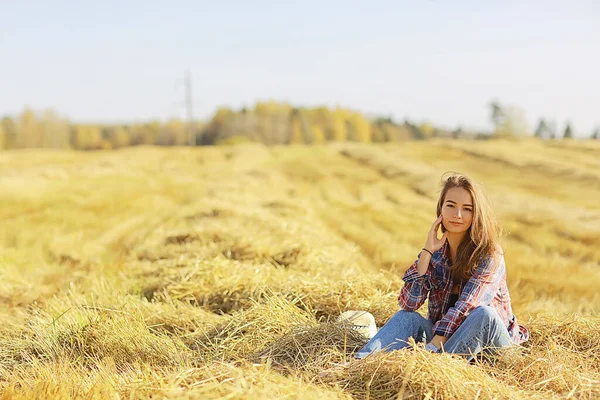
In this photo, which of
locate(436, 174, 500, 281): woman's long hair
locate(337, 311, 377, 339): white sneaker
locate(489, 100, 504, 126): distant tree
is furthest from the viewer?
locate(489, 100, 504, 126): distant tree

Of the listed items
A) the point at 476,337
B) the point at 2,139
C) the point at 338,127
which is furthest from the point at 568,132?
the point at 2,139

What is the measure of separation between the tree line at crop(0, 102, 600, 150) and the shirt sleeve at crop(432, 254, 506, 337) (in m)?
44.7

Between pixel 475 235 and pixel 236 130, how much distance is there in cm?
5247

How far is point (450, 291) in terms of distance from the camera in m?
3.35

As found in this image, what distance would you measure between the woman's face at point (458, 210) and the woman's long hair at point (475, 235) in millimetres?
25

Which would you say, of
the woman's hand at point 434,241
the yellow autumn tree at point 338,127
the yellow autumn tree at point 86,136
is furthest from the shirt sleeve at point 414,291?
the yellow autumn tree at point 86,136

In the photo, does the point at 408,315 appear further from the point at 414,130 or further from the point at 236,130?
the point at 414,130

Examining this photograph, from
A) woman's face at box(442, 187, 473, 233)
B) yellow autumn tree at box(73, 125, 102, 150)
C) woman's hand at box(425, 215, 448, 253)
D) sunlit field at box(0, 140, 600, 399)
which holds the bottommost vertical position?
yellow autumn tree at box(73, 125, 102, 150)

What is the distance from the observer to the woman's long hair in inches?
125

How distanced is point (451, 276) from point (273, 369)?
111 cm

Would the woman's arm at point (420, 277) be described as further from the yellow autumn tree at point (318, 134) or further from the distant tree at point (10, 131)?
the distant tree at point (10, 131)

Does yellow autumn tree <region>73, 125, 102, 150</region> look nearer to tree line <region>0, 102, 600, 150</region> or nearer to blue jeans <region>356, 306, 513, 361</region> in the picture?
tree line <region>0, 102, 600, 150</region>

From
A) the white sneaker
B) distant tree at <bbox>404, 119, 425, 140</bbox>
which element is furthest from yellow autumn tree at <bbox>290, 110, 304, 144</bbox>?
the white sneaker

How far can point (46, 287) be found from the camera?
17.1 ft
